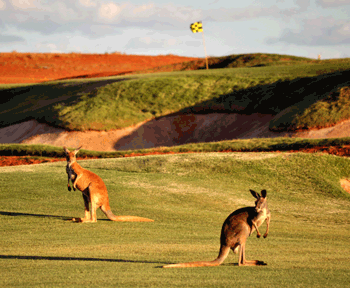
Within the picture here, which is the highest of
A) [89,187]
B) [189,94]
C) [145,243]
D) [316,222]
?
[189,94]

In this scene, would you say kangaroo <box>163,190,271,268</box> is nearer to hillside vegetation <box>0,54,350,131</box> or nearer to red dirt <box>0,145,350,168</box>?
red dirt <box>0,145,350,168</box>

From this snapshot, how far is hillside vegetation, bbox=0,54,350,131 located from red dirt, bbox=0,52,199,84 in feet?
128

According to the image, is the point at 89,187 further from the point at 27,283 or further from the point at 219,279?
the point at 219,279

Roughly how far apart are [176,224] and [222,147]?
15991 mm

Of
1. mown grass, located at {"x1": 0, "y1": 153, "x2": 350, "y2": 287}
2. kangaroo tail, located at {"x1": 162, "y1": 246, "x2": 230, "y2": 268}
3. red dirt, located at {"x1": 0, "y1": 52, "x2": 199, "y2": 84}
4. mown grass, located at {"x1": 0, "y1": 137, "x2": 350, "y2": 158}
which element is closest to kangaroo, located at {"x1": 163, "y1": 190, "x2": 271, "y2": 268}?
kangaroo tail, located at {"x1": 162, "y1": 246, "x2": 230, "y2": 268}

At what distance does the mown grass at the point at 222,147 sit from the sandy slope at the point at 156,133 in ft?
16.7

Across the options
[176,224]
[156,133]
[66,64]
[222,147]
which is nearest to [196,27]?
[156,133]

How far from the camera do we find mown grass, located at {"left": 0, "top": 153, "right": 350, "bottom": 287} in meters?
6.93

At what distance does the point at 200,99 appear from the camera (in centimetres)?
3925

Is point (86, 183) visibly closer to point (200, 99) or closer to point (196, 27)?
point (200, 99)

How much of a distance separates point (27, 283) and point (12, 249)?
2.63 metres

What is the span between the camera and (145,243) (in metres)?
9.45

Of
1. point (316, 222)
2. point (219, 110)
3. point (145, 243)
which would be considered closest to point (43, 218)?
point (145, 243)

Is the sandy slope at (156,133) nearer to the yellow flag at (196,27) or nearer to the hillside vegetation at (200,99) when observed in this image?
the hillside vegetation at (200,99)
